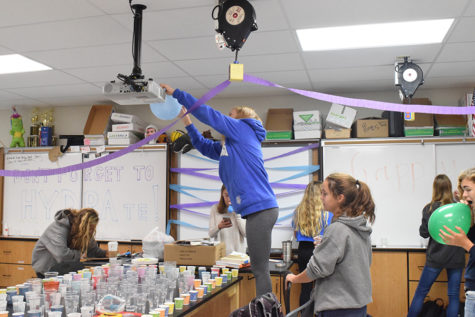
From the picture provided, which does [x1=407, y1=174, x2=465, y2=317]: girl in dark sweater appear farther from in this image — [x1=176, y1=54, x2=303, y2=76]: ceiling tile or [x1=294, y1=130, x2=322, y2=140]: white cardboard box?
[x1=176, y1=54, x2=303, y2=76]: ceiling tile

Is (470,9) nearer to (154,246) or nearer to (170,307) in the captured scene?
(170,307)

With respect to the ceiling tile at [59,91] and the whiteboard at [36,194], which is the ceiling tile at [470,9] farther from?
the whiteboard at [36,194]

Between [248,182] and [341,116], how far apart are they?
2.96m

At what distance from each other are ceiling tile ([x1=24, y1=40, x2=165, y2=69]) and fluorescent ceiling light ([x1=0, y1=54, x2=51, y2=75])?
12 cm

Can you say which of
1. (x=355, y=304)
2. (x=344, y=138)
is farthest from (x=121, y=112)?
(x=355, y=304)

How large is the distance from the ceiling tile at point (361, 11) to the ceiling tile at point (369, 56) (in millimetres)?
626

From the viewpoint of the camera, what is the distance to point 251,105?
5.75 metres

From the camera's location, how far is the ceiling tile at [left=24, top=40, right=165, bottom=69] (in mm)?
3863

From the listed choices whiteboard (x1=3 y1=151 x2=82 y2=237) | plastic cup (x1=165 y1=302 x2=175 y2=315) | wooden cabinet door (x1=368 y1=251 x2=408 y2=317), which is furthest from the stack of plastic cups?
whiteboard (x1=3 y1=151 x2=82 y2=237)

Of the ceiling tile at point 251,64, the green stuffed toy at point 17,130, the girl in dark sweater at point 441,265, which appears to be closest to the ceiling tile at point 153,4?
the ceiling tile at point 251,64

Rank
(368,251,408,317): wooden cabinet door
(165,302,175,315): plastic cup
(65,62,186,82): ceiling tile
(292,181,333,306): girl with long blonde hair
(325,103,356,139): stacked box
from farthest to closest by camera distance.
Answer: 1. (325,103,356,139): stacked box
2. (368,251,408,317): wooden cabinet door
3. (65,62,186,82): ceiling tile
4. (292,181,333,306): girl with long blonde hair
5. (165,302,175,315): plastic cup

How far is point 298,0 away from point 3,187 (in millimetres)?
5026

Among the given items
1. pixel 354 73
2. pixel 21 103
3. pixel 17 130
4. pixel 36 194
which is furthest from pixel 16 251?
pixel 354 73

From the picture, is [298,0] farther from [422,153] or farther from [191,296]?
[422,153]
